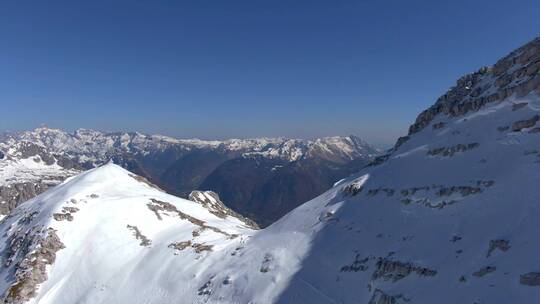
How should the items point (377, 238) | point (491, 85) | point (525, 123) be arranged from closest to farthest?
point (377, 238) < point (525, 123) < point (491, 85)

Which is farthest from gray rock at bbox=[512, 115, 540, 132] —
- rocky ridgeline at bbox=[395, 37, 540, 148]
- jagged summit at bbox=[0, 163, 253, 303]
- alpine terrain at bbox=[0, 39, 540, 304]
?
jagged summit at bbox=[0, 163, 253, 303]

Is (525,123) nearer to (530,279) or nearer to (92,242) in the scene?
(530,279)

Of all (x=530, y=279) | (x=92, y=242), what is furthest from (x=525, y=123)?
(x=92, y=242)

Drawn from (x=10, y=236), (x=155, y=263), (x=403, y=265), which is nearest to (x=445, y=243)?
(x=403, y=265)

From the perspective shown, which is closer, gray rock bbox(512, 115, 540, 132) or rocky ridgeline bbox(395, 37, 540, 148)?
gray rock bbox(512, 115, 540, 132)

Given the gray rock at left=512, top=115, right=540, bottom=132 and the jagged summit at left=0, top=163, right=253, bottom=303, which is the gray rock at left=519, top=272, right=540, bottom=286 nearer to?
the gray rock at left=512, top=115, right=540, bottom=132

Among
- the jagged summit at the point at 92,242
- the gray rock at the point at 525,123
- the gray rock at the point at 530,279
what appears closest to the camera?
the gray rock at the point at 530,279

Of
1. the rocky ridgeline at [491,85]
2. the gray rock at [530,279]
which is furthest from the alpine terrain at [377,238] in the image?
the rocky ridgeline at [491,85]

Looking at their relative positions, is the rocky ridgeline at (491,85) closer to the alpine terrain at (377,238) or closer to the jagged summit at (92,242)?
the alpine terrain at (377,238)
